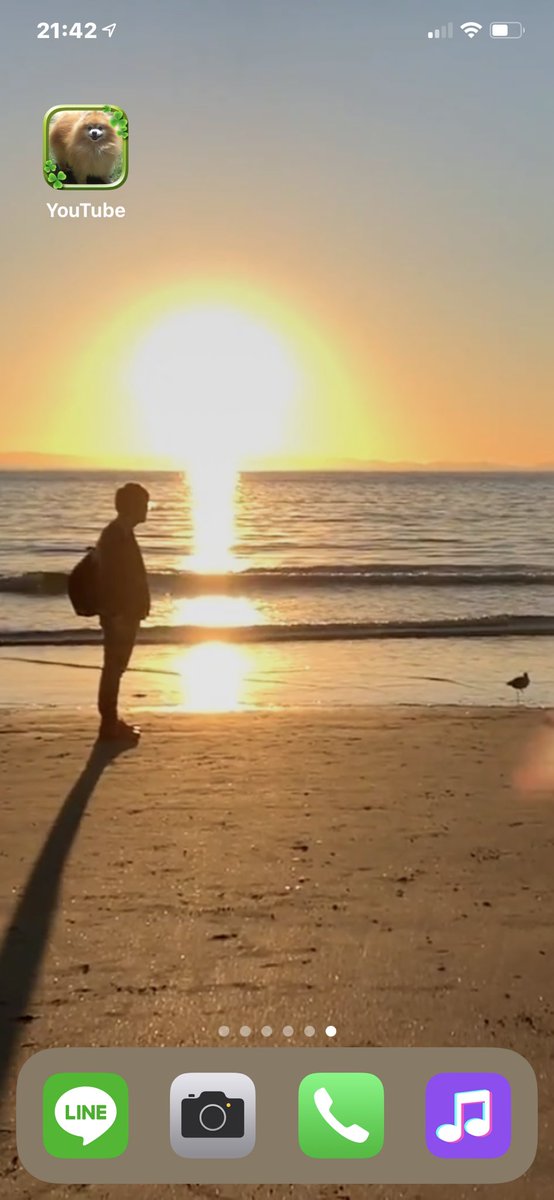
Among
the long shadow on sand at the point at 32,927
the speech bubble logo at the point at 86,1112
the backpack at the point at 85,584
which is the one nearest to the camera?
the speech bubble logo at the point at 86,1112

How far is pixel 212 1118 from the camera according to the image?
2.56 metres

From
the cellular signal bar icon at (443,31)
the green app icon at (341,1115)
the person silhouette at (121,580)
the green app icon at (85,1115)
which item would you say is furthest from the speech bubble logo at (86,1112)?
the person silhouette at (121,580)

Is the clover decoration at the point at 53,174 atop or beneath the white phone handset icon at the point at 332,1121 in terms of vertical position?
atop

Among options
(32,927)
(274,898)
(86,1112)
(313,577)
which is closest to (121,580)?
(274,898)

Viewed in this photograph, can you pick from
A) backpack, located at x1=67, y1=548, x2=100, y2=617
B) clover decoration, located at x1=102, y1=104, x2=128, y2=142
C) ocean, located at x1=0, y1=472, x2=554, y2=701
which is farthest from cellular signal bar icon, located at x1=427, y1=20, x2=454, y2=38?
ocean, located at x1=0, y1=472, x2=554, y2=701

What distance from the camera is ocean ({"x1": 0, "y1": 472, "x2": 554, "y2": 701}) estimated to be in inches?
744

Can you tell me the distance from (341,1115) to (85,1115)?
58 centimetres

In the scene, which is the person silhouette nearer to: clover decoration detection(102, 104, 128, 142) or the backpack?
the backpack

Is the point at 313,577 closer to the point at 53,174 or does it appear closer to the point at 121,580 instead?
the point at 121,580

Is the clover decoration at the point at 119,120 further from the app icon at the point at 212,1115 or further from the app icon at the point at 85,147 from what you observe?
the app icon at the point at 212,1115

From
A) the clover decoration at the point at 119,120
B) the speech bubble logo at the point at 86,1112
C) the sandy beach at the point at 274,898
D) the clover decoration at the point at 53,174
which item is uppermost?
the clover decoration at the point at 119,120

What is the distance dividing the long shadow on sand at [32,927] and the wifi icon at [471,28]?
3.34 m

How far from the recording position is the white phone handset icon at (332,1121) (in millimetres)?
2500

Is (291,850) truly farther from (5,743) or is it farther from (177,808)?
(5,743)
